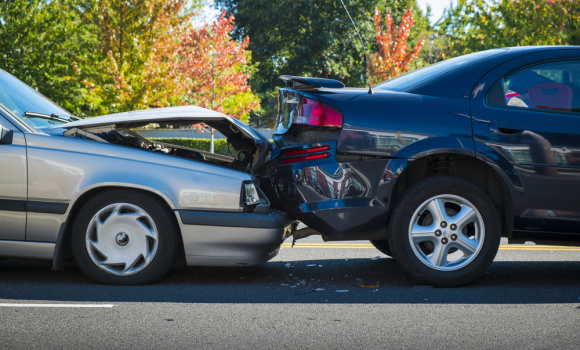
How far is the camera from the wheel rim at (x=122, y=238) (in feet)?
15.2

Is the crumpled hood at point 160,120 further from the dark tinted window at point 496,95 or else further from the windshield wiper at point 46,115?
the dark tinted window at point 496,95

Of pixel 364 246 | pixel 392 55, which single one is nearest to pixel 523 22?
pixel 392 55

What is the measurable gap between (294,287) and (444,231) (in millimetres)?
1128

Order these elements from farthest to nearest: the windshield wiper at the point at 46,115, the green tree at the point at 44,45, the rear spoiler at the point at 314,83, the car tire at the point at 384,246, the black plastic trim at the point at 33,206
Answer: the green tree at the point at 44,45
the car tire at the point at 384,246
the windshield wiper at the point at 46,115
the rear spoiler at the point at 314,83
the black plastic trim at the point at 33,206

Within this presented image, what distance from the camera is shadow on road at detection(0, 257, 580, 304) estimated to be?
4.40 meters

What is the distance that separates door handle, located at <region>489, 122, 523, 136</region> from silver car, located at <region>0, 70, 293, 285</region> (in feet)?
5.43

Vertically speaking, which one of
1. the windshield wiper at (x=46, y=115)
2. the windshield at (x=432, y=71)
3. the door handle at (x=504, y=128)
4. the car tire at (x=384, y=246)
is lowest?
the car tire at (x=384, y=246)

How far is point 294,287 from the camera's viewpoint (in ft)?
15.7

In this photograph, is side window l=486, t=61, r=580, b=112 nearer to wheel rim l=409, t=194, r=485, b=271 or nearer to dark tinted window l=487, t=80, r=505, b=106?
dark tinted window l=487, t=80, r=505, b=106

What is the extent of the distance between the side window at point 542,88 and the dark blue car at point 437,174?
0.01m

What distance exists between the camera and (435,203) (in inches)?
185

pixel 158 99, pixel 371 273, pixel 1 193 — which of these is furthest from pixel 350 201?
pixel 158 99

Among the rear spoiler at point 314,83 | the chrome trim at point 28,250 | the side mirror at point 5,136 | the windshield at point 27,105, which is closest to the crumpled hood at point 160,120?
the windshield at point 27,105

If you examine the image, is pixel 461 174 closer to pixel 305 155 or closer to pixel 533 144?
pixel 533 144
